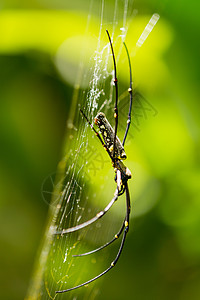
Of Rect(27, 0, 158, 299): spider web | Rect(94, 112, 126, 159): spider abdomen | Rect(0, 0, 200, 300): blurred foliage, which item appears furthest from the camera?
Rect(0, 0, 200, 300): blurred foliage

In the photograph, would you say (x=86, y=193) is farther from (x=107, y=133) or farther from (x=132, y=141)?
(x=107, y=133)

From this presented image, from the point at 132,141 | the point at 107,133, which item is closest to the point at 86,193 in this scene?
the point at 132,141

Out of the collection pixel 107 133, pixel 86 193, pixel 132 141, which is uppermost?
pixel 107 133

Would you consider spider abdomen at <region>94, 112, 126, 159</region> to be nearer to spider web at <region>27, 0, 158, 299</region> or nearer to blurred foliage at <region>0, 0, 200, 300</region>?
spider web at <region>27, 0, 158, 299</region>

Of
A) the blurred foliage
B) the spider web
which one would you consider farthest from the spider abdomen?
the blurred foliage

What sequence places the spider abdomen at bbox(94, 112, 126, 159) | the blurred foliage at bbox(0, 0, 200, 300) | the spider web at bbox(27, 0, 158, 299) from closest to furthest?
the spider abdomen at bbox(94, 112, 126, 159) → the spider web at bbox(27, 0, 158, 299) → the blurred foliage at bbox(0, 0, 200, 300)

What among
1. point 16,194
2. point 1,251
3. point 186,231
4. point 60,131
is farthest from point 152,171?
point 1,251
